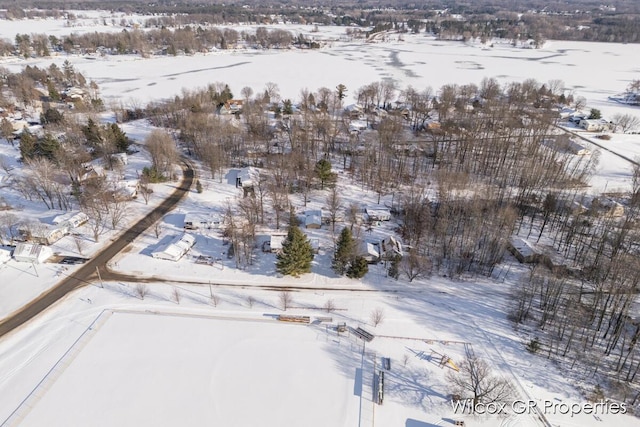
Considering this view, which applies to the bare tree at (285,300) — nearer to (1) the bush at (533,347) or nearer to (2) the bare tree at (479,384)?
(2) the bare tree at (479,384)

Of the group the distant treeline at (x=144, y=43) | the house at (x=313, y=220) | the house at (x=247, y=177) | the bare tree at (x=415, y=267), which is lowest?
the bare tree at (x=415, y=267)

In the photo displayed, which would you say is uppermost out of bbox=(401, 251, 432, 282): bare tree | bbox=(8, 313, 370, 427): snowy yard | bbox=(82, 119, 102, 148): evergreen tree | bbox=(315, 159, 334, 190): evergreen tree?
bbox=(82, 119, 102, 148): evergreen tree

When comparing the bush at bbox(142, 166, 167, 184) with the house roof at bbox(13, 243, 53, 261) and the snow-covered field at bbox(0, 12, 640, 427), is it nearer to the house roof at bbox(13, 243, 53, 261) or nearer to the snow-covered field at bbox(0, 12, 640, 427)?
the snow-covered field at bbox(0, 12, 640, 427)

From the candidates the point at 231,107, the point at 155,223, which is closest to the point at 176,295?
the point at 155,223

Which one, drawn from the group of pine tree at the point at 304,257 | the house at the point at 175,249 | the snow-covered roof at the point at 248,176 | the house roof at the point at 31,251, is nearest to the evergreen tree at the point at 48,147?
the house roof at the point at 31,251

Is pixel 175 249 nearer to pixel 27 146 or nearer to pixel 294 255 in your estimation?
pixel 294 255

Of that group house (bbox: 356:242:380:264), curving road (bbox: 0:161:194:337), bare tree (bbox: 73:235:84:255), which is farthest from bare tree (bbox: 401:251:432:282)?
bare tree (bbox: 73:235:84:255)

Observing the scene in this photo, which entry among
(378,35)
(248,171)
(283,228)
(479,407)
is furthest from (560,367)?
(378,35)
